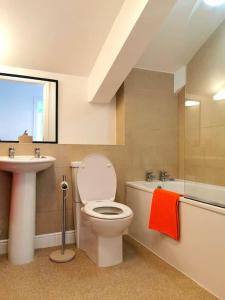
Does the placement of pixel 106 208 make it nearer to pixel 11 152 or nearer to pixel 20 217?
pixel 20 217

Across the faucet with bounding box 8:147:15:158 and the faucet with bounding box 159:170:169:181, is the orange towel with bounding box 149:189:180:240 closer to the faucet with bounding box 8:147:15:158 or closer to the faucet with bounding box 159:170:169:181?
the faucet with bounding box 159:170:169:181

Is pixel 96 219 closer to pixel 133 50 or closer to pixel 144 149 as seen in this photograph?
pixel 144 149

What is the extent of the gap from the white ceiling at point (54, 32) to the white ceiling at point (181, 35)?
657 millimetres

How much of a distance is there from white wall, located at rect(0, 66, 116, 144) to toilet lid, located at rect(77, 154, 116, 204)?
1.36 feet

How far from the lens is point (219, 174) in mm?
2465

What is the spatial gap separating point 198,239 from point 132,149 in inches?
51.5

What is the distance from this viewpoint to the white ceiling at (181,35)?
242 centimetres

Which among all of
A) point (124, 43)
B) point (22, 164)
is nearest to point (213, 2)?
point (124, 43)

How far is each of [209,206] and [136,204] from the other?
103 cm

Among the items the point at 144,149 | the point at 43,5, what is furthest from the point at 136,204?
the point at 43,5

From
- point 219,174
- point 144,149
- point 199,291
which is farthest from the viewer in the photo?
point 144,149

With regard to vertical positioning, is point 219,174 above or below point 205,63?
below

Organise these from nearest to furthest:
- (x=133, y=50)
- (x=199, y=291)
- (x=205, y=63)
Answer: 1. (x=199, y=291)
2. (x=133, y=50)
3. (x=205, y=63)

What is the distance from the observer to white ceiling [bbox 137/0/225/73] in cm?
242
